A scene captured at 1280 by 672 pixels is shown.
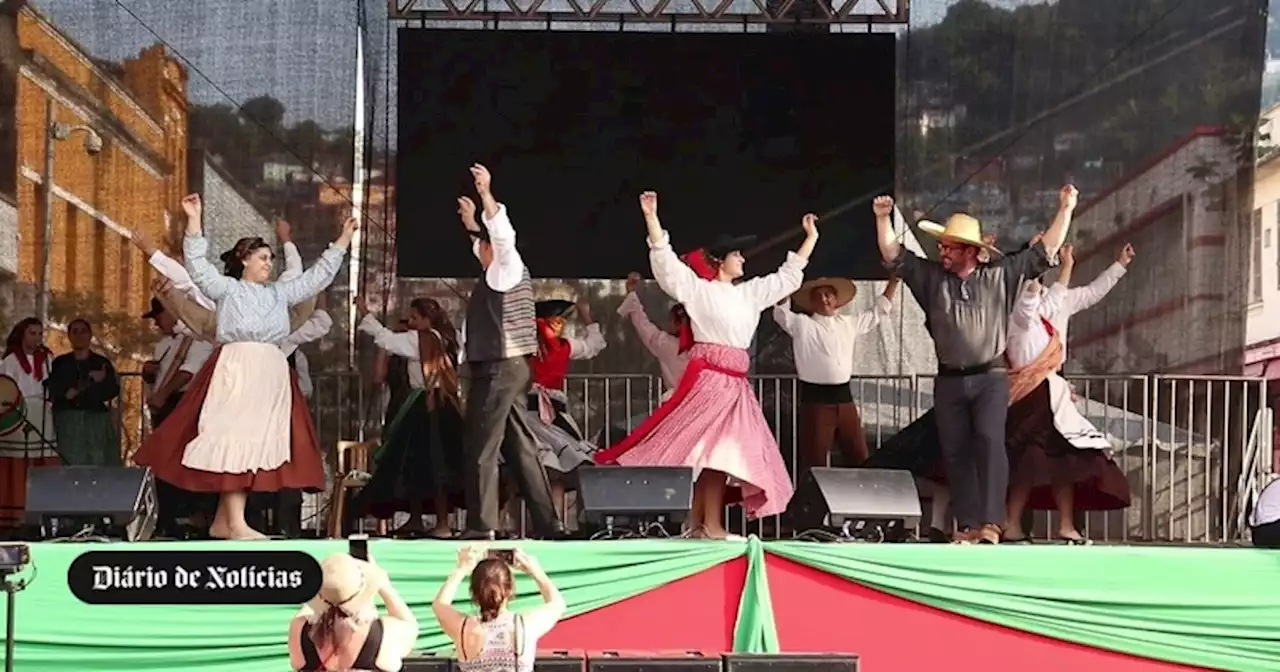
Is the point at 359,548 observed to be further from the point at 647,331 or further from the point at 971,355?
the point at 647,331

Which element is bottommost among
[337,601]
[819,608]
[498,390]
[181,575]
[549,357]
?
[819,608]

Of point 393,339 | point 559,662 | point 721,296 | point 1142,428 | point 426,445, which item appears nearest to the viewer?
point 559,662

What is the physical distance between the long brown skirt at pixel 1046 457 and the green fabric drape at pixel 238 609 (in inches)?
84.0

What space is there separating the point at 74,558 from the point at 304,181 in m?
3.95

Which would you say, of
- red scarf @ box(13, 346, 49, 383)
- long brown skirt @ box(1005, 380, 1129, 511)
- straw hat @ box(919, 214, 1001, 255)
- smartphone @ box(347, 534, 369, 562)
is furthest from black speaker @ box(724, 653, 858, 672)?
red scarf @ box(13, 346, 49, 383)

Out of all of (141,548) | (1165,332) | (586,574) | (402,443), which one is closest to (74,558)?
(141,548)

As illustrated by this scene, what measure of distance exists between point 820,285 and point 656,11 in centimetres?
160

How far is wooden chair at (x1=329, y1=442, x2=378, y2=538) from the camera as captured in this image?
397 inches

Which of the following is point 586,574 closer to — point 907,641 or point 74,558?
point 907,641

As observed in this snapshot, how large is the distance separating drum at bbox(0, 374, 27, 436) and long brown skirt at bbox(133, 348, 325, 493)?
1626 mm

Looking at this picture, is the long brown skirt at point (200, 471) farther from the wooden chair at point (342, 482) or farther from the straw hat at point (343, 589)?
the straw hat at point (343, 589)

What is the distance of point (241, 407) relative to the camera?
8570mm

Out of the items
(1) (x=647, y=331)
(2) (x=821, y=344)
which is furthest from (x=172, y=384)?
(2) (x=821, y=344)

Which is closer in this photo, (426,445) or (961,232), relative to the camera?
(961,232)
